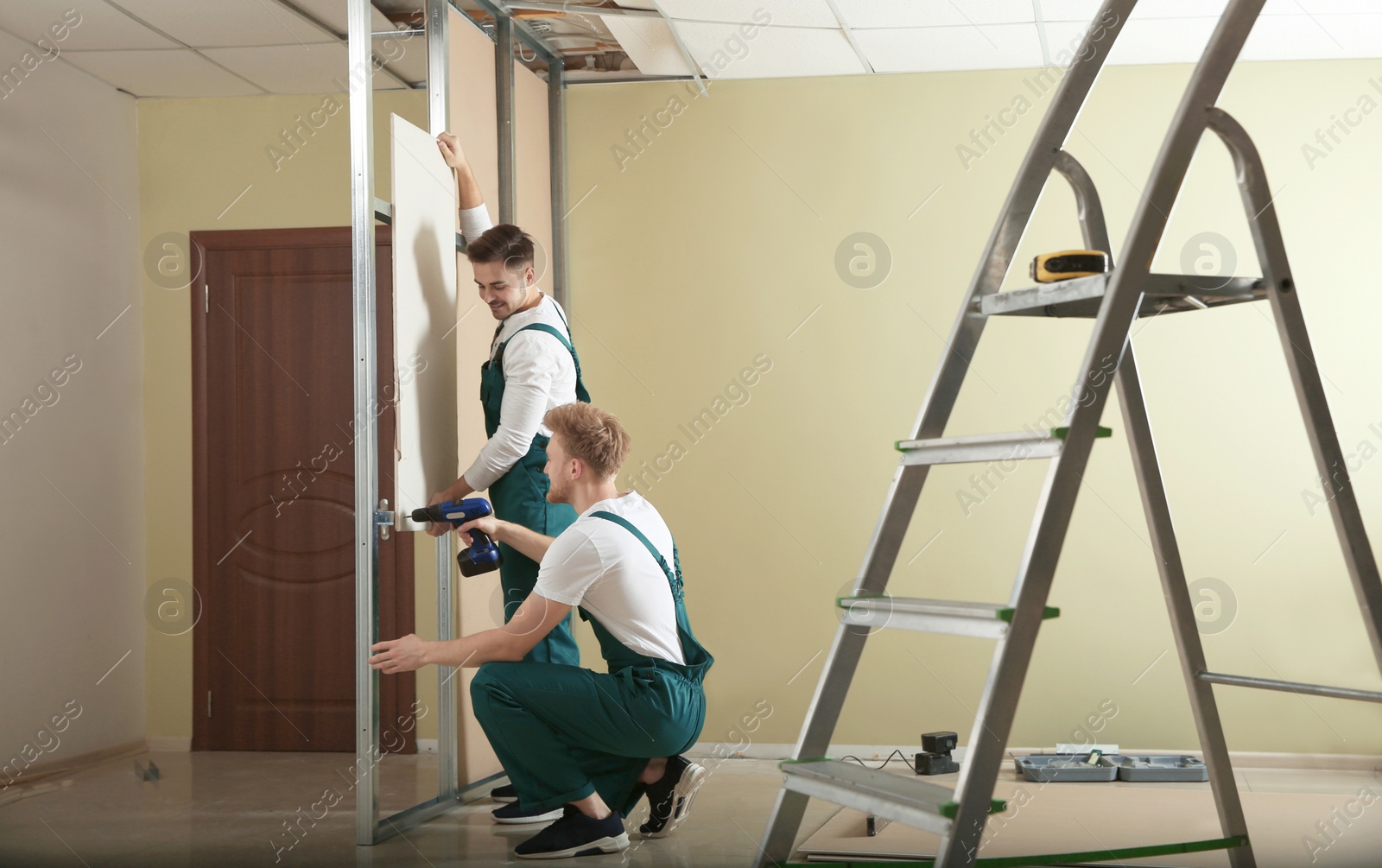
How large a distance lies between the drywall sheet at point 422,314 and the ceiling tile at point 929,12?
143 centimetres

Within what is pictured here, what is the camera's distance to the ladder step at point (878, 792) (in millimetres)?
1580

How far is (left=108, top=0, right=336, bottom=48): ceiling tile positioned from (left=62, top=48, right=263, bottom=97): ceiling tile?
0.18 meters

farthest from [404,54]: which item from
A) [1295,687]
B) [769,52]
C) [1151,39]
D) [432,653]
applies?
[1295,687]

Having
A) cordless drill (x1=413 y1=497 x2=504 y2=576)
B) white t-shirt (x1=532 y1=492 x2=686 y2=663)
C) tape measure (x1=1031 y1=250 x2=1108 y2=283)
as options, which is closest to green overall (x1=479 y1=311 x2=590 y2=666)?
cordless drill (x1=413 y1=497 x2=504 y2=576)

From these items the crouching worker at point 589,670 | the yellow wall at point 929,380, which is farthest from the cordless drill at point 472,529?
the yellow wall at point 929,380

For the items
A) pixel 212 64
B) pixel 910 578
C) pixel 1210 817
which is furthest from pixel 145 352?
pixel 1210 817

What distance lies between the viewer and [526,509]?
10.3 ft

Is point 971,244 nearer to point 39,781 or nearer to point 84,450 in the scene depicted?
point 84,450

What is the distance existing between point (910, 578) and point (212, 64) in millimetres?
3129

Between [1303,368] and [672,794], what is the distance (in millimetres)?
1829

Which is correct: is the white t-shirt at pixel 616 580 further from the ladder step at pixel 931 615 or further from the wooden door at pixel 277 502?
the wooden door at pixel 277 502

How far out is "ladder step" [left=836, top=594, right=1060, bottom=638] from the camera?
63.4 inches

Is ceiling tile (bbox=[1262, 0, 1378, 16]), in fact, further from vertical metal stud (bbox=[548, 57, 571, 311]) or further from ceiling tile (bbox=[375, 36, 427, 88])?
ceiling tile (bbox=[375, 36, 427, 88])

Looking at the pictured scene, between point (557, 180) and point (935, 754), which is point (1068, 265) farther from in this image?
point (557, 180)
